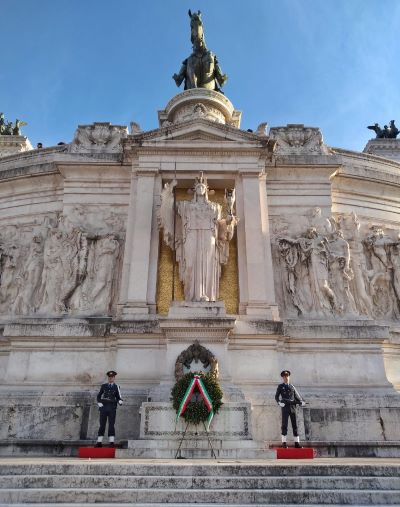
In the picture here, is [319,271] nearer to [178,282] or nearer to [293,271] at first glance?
[293,271]

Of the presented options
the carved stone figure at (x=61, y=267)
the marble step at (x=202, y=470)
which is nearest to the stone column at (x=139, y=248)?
the carved stone figure at (x=61, y=267)

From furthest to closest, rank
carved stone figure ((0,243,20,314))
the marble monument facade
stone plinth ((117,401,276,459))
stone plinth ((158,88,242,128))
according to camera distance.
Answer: stone plinth ((158,88,242,128)) → carved stone figure ((0,243,20,314)) → the marble monument facade → stone plinth ((117,401,276,459))

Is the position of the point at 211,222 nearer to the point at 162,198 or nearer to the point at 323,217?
the point at 162,198

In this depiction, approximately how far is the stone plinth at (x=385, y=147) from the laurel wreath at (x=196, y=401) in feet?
126

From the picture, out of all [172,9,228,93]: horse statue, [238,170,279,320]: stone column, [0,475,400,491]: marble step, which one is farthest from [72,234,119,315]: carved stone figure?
[172,9,228,93]: horse statue

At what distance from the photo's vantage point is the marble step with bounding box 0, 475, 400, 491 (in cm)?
695

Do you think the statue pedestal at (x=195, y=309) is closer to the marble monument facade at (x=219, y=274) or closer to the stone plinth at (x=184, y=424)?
the marble monument facade at (x=219, y=274)

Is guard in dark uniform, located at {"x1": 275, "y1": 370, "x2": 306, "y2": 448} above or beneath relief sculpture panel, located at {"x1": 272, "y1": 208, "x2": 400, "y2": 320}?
beneath

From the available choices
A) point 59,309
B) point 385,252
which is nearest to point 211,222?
point 59,309

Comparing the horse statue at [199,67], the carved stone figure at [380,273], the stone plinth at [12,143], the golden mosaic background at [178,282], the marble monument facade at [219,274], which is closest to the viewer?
the marble monument facade at [219,274]

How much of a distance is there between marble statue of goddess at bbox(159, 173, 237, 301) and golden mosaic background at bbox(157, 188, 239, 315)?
15.5 inches

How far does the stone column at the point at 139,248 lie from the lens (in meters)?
14.0

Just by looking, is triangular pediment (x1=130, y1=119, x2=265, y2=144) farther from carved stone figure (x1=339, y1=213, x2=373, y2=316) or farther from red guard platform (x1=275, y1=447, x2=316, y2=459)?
red guard platform (x1=275, y1=447, x2=316, y2=459)

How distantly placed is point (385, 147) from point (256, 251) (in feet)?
115
